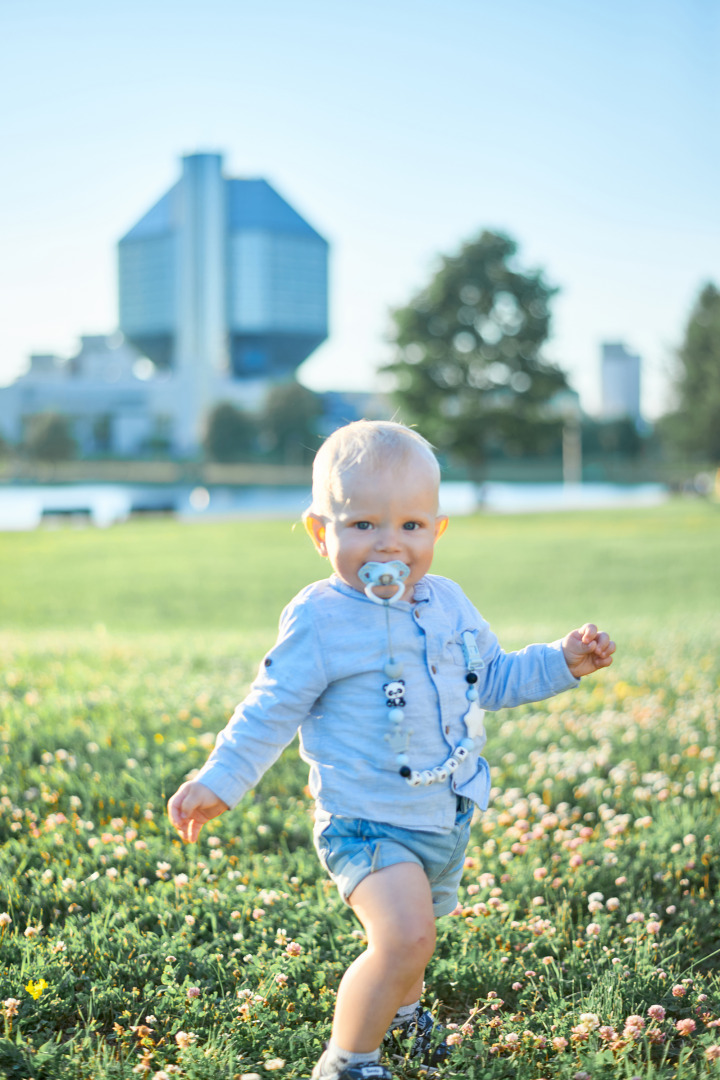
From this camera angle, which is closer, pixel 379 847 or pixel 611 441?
→ pixel 379 847

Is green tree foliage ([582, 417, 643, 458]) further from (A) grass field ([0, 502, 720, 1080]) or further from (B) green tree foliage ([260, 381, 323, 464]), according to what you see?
(A) grass field ([0, 502, 720, 1080])

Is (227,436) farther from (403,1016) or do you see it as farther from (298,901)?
(403,1016)

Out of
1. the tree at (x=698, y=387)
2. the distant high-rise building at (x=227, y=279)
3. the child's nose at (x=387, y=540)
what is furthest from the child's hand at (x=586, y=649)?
the distant high-rise building at (x=227, y=279)

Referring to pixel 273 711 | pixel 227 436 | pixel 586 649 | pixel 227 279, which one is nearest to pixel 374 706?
pixel 273 711

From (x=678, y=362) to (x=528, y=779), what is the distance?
59.0 metres

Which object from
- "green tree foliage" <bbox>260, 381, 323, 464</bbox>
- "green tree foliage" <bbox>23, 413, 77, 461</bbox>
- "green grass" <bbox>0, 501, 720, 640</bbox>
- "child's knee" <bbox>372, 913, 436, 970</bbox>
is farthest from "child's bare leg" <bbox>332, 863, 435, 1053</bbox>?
"green tree foliage" <bbox>260, 381, 323, 464</bbox>

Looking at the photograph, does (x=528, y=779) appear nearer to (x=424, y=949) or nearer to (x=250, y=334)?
(x=424, y=949)

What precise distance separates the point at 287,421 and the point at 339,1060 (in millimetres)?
104282

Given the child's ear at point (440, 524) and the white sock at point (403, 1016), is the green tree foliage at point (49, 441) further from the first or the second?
the white sock at point (403, 1016)

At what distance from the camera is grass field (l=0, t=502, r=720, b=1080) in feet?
7.95

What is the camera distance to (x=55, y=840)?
350cm

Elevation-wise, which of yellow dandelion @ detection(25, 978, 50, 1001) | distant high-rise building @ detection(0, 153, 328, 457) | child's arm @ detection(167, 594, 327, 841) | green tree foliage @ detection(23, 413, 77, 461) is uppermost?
distant high-rise building @ detection(0, 153, 328, 457)

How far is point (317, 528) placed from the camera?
8.21 ft

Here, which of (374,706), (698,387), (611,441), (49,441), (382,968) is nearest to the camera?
(382,968)
